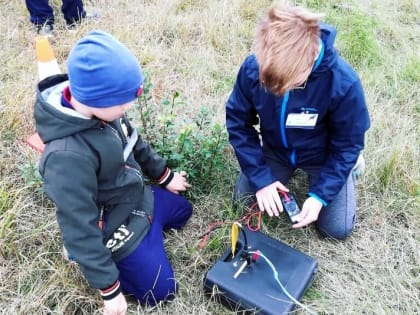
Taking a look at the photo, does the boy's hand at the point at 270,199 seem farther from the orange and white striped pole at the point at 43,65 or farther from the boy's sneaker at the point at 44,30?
the boy's sneaker at the point at 44,30

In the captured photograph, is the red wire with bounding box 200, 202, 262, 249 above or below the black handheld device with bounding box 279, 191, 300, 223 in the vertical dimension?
below

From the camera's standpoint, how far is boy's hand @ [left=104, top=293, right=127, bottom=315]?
1760mm

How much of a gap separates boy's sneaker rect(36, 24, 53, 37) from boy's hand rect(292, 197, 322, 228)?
2.36 metres

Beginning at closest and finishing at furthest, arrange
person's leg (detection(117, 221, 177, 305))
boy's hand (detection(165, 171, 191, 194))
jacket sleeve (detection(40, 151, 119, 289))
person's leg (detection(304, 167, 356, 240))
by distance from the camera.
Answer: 1. jacket sleeve (detection(40, 151, 119, 289))
2. person's leg (detection(117, 221, 177, 305))
3. person's leg (detection(304, 167, 356, 240))
4. boy's hand (detection(165, 171, 191, 194))

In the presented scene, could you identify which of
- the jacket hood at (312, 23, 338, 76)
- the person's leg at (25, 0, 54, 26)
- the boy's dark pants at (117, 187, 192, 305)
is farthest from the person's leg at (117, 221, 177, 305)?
the person's leg at (25, 0, 54, 26)

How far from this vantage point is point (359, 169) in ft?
7.87

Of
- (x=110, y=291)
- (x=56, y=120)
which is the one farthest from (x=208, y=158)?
(x=56, y=120)

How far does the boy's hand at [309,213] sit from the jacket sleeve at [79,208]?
85 cm

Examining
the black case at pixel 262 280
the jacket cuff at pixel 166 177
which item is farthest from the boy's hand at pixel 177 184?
the black case at pixel 262 280

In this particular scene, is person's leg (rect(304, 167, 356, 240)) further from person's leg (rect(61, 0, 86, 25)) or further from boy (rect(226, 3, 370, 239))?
person's leg (rect(61, 0, 86, 25))

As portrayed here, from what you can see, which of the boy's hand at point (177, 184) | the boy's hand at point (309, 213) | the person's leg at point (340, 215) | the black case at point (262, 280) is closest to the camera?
the black case at point (262, 280)

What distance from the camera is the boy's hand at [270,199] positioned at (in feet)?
6.92

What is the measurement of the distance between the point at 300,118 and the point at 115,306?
107 centimetres

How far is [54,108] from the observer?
1.51 m
